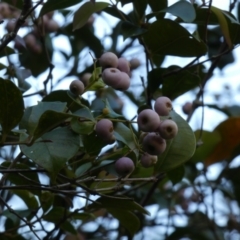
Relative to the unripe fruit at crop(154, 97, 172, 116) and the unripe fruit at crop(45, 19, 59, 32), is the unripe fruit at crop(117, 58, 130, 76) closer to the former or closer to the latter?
the unripe fruit at crop(154, 97, 172, 116)

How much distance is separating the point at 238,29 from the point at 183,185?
0.77 metres

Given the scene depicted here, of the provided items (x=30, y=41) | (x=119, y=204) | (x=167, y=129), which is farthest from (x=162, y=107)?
(x=30, y=41)

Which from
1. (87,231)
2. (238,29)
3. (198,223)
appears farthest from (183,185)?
(238,29)

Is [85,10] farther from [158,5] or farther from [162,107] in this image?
[162,107]

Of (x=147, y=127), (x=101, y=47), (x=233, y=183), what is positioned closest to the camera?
(x=147, y=127)

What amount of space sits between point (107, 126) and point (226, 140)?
779mm

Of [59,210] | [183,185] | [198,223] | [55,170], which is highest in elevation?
[55,170]

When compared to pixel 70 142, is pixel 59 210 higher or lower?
lower

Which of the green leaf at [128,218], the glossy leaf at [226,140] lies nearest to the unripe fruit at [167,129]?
the green leaf at [128,218]

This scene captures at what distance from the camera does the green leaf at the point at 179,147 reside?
0.87 m

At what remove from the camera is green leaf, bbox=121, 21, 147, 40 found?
1.02 m

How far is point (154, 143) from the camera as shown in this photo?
767 mm

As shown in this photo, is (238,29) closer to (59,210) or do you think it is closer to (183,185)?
(59,210)

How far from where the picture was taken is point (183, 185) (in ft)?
5.65
